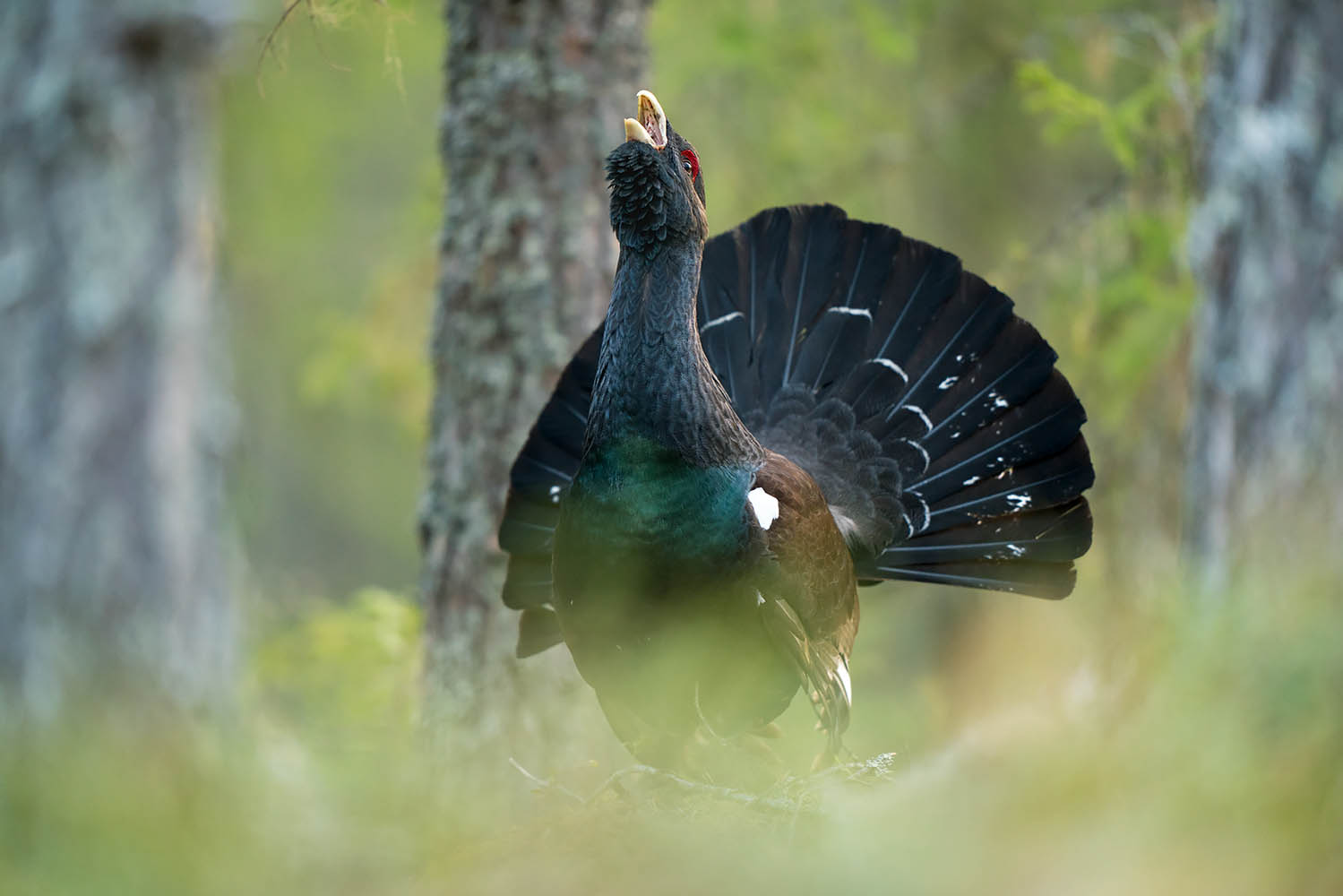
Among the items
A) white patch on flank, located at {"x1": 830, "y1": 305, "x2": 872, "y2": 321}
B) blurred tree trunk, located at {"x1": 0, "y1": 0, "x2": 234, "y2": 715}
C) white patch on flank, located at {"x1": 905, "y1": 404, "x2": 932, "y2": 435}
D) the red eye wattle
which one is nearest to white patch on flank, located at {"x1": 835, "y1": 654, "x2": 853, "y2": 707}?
white patch on flank, located at {"x1": 905, "y1": 404, "x2": 932, "y2": 435}

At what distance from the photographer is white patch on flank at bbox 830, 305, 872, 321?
4.37 meters

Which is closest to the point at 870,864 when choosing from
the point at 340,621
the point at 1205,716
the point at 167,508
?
the point at 1205,716

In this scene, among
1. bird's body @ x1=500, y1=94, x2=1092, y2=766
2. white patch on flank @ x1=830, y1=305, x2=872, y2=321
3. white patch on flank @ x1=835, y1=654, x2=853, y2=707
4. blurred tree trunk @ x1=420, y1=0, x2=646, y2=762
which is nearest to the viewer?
bird's body @ x1=500, y1=94, x2=1092, y2=766

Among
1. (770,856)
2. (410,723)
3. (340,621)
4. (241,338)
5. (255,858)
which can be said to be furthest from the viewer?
(241,338)

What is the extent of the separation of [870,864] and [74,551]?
13.7 feet

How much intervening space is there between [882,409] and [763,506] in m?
1.12

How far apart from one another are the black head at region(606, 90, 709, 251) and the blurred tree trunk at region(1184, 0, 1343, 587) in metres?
2.28

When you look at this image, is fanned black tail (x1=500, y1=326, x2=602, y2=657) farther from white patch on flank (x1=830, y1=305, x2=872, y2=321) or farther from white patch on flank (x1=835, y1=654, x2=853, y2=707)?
white patch on flank (x1=835, y1=654, x2=853, y2=707)

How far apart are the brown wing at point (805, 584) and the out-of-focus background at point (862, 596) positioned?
30cm

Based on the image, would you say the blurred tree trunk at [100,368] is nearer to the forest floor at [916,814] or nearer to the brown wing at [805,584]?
the brown wing at [805,584]

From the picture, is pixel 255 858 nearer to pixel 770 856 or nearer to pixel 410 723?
pixel 770 856

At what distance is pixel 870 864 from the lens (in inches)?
64.1

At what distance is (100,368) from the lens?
16.0 feet

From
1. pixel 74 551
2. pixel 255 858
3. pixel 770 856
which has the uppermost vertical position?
pixel 74 551
